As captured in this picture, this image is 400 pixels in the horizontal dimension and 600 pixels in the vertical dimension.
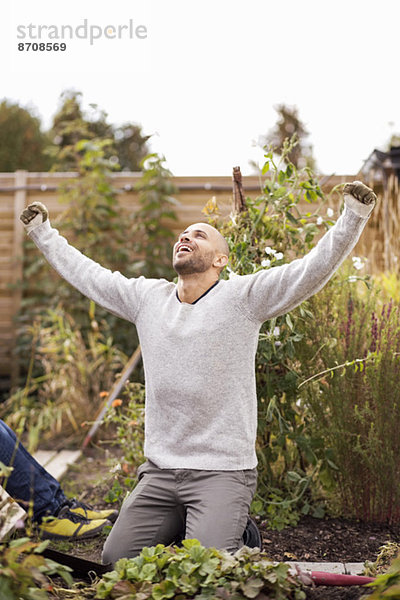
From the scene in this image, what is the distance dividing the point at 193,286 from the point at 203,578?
3.37 feet

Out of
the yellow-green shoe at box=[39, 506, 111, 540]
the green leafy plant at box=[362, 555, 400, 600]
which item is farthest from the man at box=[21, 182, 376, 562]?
the green leafy plant at box=[362, 555, 400, 600]

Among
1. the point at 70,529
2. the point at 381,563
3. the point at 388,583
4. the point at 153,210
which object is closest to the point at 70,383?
the point at 153,210

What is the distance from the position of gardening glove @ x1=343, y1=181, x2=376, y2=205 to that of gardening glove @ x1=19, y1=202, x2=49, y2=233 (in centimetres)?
112

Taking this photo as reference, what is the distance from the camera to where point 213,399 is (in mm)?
2020

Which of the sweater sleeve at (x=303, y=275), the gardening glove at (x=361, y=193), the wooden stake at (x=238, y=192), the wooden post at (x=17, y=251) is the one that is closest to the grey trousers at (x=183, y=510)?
the sweater sleeve at (x=303, y=275)

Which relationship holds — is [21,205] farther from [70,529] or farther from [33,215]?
[70,529]

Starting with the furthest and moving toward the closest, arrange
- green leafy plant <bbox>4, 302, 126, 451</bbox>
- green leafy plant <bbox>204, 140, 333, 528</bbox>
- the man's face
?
green leafy plant <bbox>4, 302, 126, 451</bbox>
green leafy plant <bbox>204, 140, 333, 528</bbox>
the man's face

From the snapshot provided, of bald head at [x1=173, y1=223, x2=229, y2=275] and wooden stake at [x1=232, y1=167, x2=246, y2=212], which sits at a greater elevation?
wooden stake at [x1=232, y1=167, x2=246, y2=212]

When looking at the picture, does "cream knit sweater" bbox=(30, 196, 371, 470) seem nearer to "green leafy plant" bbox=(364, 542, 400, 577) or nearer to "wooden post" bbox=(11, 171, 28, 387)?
"green leafy plant" bbox=(364, 542, 400, 577)

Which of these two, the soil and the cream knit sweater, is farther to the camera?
the soil

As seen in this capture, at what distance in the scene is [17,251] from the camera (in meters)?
5.89

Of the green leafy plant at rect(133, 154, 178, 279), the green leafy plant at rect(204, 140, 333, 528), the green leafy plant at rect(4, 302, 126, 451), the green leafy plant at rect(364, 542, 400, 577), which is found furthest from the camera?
the green leafy plant at rect(133, 154, 178, 279)

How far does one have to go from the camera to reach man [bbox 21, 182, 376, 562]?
77.0 inches

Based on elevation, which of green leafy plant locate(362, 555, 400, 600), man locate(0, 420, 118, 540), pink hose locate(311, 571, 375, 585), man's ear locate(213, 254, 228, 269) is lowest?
man locate(0, 420, 118, 540)
